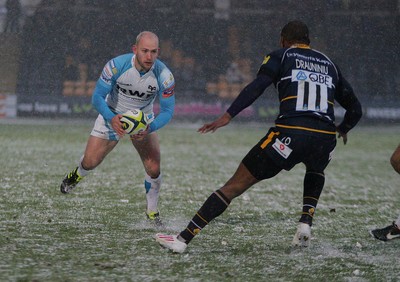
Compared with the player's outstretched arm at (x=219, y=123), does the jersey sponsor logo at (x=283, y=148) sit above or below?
below

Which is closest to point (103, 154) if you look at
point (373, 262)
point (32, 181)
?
point (32, 181)

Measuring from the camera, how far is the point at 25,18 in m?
25.9

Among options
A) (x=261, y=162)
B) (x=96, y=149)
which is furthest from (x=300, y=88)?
(x=96, y=149)

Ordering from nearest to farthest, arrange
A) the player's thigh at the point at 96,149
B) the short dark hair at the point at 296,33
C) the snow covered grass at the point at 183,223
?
the snow covered grass at the point at 183,223 → the short dark hair at the point at 296,33 → the player's thigh at the point at 96,149

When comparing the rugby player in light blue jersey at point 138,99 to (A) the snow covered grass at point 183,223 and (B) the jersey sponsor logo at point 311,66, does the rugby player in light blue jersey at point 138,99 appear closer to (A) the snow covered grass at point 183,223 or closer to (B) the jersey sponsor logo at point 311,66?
(A) the snow covered grass at point 183,223

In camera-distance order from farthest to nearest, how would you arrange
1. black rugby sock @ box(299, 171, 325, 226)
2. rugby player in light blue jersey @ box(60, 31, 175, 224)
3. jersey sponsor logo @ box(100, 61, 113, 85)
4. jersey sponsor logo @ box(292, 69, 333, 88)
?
jersey sponsor logo @ box(100, 61, 113, 85)
rugby player in light blue jersey @ box(60, 31, 175, 224)
black rugby sock @ box(299, 171, 325, 226)
jersey sponsor logo @ box(292, 69, 333, 88)

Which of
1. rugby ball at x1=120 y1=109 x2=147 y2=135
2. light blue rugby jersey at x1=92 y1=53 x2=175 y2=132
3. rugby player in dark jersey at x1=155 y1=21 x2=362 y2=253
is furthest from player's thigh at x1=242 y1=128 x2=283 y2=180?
light blue rugby jersey at x1=92 y1=53 x2=175 y2=132

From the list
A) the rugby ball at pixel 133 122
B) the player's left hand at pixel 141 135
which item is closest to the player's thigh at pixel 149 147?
the player's left hand at pixel 141 135

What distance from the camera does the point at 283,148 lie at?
6.73 metres

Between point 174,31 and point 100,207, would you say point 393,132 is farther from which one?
point 100,207

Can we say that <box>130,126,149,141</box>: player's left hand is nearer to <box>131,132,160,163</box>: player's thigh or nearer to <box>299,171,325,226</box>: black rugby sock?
<box>131,132,160,163</box>: player's thigh

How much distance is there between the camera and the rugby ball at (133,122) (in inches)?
319

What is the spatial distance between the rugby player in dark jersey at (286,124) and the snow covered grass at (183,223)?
1.43 ft

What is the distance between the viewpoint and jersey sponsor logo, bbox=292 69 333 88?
22.4ft
